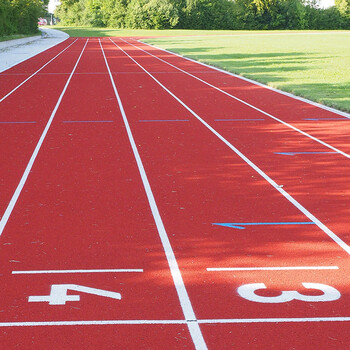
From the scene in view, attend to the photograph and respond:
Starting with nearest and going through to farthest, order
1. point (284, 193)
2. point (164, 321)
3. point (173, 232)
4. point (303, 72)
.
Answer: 1. point (164, 321)
2. point (173, 232)
3. point (284, 193)
4. point (303, 72)

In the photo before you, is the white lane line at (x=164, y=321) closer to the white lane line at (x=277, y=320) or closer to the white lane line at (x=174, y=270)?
the white lane line at (x=277, y=320)

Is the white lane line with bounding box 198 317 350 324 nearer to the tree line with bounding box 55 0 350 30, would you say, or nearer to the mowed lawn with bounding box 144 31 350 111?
the mowed lawn with bounding box 144 31 350 111

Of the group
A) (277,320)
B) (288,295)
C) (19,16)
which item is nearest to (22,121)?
(288,295)

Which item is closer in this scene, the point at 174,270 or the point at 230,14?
the point at 174,270

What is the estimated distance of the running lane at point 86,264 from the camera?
4215mm

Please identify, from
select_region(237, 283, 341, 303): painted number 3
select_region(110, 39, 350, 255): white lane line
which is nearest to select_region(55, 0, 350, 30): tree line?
select_region(110, 39, 350, 255): white lane line

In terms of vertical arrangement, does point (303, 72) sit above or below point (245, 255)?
above

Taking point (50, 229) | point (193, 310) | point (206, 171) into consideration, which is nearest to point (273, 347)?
point (193, 310)

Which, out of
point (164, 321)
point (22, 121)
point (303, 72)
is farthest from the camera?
point (303, 72)

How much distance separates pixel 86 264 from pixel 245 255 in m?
1.42

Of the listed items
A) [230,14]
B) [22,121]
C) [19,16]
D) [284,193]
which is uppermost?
[230,14]

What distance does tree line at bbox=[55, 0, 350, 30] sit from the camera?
3593 inches

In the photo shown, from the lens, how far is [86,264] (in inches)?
214

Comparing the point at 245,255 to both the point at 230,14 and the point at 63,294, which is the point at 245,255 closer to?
the point at 63,294
